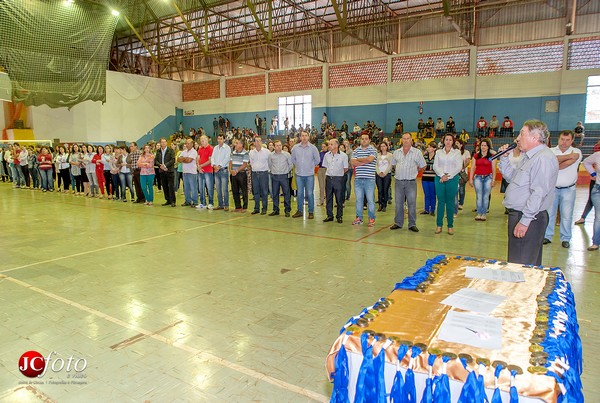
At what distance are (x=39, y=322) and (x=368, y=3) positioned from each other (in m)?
20.8

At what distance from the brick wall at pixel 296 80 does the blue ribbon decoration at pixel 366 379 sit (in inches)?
942

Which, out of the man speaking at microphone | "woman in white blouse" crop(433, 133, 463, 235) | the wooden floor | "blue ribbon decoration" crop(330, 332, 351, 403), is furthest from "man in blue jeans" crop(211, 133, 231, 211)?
"blue ribbon decoration" crop(330, 332, 351, 403)

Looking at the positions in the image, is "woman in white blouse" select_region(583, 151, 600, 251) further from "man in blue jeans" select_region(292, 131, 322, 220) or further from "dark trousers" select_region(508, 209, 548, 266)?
"man in blue jeans" select_region(292, 131, 322, 220)

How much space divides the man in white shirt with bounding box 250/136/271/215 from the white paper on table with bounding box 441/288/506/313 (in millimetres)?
6452

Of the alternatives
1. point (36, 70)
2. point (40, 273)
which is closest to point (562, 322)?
point (40, 273)

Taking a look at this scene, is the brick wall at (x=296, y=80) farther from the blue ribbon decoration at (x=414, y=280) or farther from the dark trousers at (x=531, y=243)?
the blue ribbon decoration at (x=414, y=280)

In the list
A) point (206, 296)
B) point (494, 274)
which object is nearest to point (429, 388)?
point (494, 274)

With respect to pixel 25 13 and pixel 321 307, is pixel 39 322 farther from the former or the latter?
pixel 25 13

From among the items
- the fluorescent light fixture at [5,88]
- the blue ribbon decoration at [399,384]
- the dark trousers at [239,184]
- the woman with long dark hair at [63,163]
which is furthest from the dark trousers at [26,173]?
the blue ribbon decoration at [399,384]

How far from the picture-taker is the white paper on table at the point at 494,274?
216cm

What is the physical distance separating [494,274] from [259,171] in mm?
6383

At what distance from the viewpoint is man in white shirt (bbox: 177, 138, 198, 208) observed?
359 inches

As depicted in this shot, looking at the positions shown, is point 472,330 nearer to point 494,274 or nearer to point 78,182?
point 494,274

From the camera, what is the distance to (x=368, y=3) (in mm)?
20000
